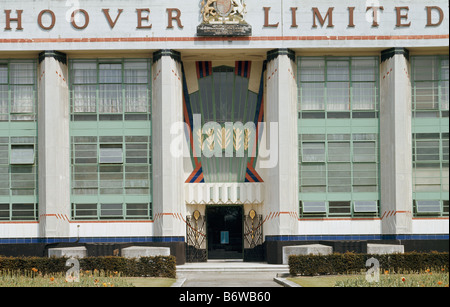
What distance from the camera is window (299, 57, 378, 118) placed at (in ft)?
181

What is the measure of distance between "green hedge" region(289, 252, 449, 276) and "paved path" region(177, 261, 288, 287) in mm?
1781

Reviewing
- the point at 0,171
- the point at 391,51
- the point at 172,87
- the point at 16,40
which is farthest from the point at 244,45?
the point at 0,171

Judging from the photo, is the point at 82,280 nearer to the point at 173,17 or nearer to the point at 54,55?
the point at 54,55

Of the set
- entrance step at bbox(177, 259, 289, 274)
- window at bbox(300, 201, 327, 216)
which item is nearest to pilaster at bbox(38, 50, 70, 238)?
entrance step at bbox(177, 259, 289, 274)

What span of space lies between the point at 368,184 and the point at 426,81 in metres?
8.11

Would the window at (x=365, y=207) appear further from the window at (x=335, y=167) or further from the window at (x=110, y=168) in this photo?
the window at (x=110, y=168)

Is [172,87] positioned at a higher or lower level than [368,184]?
higher

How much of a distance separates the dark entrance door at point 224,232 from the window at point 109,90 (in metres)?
8.60

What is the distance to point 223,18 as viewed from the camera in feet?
178

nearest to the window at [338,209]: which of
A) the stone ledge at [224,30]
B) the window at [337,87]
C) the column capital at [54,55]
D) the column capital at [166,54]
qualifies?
the window at [337,87]

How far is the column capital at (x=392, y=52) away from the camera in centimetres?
5400

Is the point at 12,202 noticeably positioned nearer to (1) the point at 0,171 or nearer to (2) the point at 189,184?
(1) the point at 0,171

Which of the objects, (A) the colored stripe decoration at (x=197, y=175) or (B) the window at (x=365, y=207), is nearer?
(B) the window at (x=365, y=207)

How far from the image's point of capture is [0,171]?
54594mm
